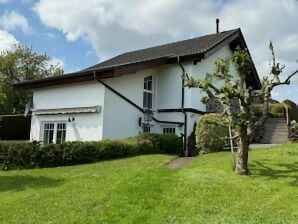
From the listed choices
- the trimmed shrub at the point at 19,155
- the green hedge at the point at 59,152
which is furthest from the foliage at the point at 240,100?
the trimmed shrub at the point at 19,155

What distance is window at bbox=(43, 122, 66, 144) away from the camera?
2350 centimetres

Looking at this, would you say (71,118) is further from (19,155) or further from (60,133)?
(19,155)

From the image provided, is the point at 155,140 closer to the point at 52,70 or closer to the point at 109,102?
the point at 109,102

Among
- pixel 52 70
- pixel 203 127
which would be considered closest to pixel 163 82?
pixel 203 127

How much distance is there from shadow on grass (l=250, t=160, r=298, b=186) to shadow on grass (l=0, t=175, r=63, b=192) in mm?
6197

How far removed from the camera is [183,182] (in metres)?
12.0

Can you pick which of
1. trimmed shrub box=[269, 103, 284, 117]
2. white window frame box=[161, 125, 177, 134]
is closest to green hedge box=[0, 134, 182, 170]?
white window frame box=[161, 125, 177, 134]

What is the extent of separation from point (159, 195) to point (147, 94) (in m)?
14.0

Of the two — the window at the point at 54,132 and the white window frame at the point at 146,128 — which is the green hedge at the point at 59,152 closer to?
the white window frame at the point at 146,128

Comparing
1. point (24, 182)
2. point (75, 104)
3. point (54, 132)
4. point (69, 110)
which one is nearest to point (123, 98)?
point (75, 104)

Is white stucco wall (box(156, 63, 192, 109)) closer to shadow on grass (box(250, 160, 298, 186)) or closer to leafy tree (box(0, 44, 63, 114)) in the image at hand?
shadow on grass (box(250, 160, 298, 186))

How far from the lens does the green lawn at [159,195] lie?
9.39 metres

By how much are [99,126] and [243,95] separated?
32.6ft

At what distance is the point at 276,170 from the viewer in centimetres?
1323
